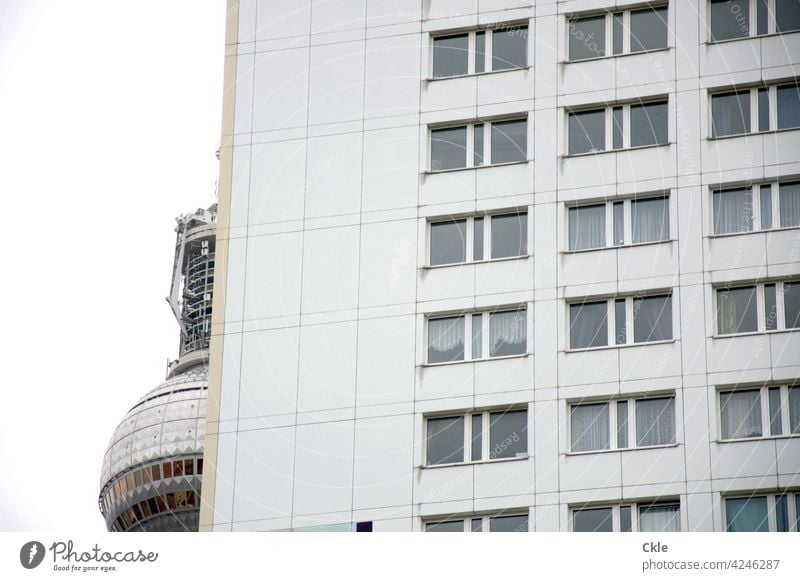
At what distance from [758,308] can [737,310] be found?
0.60 metres

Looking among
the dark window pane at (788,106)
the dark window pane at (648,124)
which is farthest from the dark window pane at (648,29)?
the dark window pane at (788,106)

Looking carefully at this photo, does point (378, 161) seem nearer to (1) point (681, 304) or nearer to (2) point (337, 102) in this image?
(2) point (337, 102)

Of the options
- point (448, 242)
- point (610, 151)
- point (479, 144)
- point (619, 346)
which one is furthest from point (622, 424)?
point (479, 144)

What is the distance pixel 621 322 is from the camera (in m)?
59.0

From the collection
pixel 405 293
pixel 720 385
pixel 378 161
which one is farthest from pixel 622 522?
pixel 378 161

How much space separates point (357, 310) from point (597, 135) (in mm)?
8700

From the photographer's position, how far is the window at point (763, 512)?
5547 cm

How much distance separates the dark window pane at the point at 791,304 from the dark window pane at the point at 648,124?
5.95m

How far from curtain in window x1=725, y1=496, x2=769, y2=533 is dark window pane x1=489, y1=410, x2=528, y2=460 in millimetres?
5884

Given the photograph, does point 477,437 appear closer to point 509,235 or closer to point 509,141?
point 509,235

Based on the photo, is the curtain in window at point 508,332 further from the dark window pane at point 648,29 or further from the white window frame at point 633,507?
the dark window pane at point 648,29

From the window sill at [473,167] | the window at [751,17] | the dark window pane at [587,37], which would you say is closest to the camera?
the window at [751,17]

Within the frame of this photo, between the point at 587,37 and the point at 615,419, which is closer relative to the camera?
the point at 615,419

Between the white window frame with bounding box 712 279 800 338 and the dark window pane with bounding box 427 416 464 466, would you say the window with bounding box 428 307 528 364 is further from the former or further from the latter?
the white window frame with bounding box 712 279 800 338
